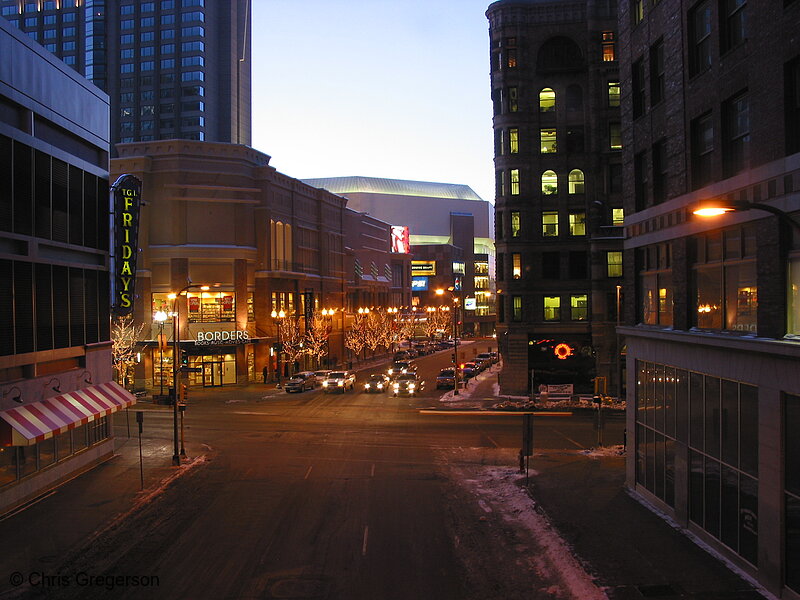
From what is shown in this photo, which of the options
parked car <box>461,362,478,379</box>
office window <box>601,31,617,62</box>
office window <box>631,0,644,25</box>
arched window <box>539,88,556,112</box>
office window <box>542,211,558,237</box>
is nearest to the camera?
office window <box>631,0,644,25</box>

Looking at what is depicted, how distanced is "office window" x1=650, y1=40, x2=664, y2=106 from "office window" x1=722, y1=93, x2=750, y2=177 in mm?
5343

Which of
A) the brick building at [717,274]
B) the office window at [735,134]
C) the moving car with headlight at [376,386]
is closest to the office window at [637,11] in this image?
the brick building at [717,274]

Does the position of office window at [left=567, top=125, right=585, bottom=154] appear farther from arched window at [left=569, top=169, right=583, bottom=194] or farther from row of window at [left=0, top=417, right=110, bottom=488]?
row of window at [left=0, top=417, right=110, bottom=488]

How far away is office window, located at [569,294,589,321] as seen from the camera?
2044 inches

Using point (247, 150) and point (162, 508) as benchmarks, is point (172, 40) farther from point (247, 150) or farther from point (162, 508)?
point (162, 508)

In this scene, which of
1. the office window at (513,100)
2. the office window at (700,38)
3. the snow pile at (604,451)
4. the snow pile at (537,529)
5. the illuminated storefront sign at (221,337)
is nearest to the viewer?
the snow pile at (537,529)

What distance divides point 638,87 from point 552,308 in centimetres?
2883

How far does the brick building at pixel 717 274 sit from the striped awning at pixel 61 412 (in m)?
18.8

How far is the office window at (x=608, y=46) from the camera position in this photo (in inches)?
2005

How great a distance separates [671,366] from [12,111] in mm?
21885

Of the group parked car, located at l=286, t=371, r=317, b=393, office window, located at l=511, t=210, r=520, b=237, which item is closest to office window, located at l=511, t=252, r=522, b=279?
office window, located at l=511, t=210, r=520, b=237

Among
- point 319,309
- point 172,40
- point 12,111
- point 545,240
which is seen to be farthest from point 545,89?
point 172,40

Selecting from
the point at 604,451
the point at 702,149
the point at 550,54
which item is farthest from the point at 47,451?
the point at 550,54

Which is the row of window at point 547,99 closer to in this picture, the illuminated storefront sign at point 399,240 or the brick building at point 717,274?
the brick building at point 717,274
